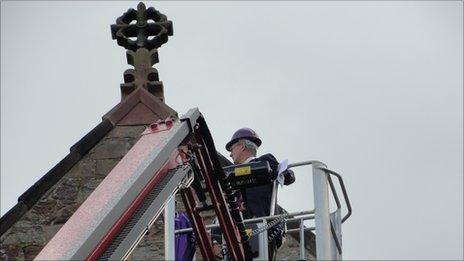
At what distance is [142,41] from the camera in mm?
14055

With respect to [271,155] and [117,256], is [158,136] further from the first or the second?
[271,155]

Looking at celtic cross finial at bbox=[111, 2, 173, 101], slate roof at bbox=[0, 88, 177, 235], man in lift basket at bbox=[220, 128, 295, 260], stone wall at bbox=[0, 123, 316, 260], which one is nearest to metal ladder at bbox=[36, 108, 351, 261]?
man in lift basket at bbox=[220, 128, 295, 260]

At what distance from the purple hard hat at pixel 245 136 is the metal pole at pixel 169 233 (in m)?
2.03

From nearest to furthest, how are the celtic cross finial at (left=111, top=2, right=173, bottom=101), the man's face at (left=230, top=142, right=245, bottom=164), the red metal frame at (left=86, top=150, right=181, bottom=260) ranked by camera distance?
the red metal frame at (left=86, top=150, right=181, bottom=260) → the man's face at (left=230, top=142, right=245, bottom=164) → the celtic cross finial at (left=111, top=2, right=173, bottom=101)

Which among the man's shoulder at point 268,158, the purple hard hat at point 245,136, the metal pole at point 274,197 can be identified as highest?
the purple hard hat at point 245,136

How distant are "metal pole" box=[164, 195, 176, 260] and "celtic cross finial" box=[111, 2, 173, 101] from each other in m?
4.95

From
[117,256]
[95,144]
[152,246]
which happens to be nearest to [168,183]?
[117,256]

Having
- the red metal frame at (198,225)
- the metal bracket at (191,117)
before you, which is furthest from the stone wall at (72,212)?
the metal bracket at (191,117)

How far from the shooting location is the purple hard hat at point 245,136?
418 inches

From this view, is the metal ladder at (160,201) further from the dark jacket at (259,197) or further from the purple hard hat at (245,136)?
the purple hard hat at (245,136)

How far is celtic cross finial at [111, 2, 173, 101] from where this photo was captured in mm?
13625

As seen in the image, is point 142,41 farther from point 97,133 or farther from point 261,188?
point 261,188

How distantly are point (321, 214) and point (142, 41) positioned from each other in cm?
596

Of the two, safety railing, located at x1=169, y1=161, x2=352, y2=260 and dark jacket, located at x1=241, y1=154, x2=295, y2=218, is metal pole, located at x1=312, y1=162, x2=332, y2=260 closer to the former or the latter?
safety railing, located at x1=169, y1=161, x2=352, y2=260
